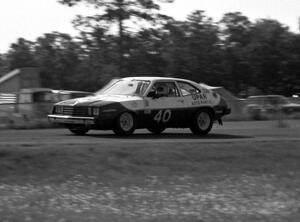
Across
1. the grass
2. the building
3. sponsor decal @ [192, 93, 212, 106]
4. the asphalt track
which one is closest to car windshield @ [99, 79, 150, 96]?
the asphalt track

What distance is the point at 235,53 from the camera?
8625 centimetres

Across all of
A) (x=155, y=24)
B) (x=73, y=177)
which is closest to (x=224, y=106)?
(x=73, y=177)

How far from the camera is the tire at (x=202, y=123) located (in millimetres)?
18281

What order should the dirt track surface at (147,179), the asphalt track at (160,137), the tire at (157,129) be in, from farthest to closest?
the tire at (157,129), the asphalt track at (160,137), the dirt track surface at (147,179)

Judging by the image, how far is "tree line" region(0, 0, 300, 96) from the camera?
2579 inches

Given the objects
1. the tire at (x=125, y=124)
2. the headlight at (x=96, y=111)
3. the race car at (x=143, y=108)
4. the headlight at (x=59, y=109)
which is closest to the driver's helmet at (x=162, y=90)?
the race car at (x=143, y=108)

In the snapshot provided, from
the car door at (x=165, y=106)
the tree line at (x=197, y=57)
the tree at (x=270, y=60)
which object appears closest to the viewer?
the car door at (x=165, y=106)

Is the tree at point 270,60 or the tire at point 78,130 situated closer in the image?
the tire at point 78,130

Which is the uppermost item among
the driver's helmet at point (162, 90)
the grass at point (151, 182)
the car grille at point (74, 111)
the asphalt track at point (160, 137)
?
the driver's helmet at point (162, 90)

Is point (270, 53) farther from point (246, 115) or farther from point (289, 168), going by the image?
point (289, 168)

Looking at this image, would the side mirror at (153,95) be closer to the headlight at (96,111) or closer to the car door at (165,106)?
the car door at (165,106)

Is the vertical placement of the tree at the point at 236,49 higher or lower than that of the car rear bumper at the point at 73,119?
higher

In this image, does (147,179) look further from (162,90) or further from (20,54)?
(20,54)

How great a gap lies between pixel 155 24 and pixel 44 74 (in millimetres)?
37743
